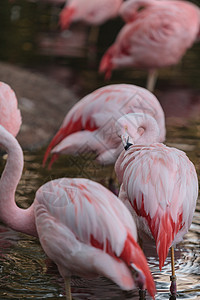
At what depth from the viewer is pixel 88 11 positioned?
1163cm

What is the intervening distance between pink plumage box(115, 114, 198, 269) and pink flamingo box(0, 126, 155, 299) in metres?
0.29

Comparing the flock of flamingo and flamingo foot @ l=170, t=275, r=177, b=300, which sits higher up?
the flock of flamingo

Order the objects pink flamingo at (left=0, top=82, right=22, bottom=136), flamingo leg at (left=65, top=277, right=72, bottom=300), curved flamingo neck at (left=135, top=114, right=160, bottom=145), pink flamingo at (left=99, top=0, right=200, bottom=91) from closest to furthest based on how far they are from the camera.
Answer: flamingo leg at (left=65, top=277, right=72, bottom=300), curved flamingo neck at (left=135, top=114, right=160, bottom=145), pink flamingo at (left=0, top=82, right=22, bottom=136), pink flamingo at (left=99, top=0, right=200, bottom=91)

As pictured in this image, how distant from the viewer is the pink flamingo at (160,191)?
11.7 feet

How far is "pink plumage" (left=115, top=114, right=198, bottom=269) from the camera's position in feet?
11.7

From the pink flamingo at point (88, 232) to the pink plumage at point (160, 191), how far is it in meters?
0.29

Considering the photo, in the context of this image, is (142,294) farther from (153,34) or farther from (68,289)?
(153,34)

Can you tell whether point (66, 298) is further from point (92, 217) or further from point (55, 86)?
point (55, 86)

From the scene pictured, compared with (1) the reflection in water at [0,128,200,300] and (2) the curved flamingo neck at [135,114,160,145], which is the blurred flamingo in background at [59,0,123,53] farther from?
(2) the curved flamingo neck at [135,114,160,145]

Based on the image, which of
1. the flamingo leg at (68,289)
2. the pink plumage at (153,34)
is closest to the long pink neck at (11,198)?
the flamingo leg at (68,289)

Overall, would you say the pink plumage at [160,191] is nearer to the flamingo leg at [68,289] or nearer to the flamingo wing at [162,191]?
the flamingo wing at [162,191]

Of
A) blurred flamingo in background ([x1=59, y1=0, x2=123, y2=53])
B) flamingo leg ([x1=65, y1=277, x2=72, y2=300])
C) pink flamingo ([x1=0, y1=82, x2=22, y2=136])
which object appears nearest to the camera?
flamingo leg ([x1=65, y1=277, x2=72, y2=300])

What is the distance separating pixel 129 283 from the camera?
10.3ft

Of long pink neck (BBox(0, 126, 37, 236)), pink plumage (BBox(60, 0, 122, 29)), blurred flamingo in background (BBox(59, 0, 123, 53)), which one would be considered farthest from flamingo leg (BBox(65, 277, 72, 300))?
pink plumage (BBox(60, 0, 122, 29))
